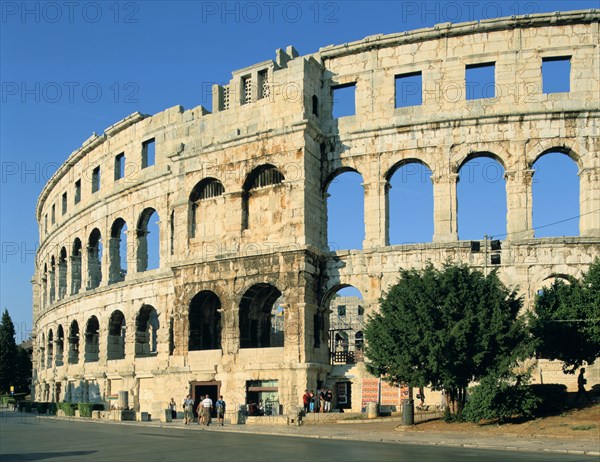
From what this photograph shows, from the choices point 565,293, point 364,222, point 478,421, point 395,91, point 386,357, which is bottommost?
point 478,421

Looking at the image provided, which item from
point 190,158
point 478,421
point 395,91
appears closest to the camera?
point 478,421

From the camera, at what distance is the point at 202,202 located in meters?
40.3

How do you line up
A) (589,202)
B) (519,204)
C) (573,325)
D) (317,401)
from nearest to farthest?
(573,325) < (589,202) < (317,401) < (519,204)

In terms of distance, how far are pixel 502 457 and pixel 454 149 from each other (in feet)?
62.5

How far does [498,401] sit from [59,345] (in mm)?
37634

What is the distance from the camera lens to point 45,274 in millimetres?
63438

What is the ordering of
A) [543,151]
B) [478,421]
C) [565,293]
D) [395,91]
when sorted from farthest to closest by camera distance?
[395,91]
[543,151]
[565,293]
[478,421]

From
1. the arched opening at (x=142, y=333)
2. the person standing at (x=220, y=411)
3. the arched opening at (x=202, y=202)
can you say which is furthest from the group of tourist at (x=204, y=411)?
the arched opening at (x=142, y=333)

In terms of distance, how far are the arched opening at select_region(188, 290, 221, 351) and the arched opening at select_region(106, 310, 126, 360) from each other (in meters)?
8.10

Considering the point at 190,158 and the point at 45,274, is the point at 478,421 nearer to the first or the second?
the point at 190,158

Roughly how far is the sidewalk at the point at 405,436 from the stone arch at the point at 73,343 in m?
20.0

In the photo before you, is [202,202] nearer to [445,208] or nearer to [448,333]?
[445,208]

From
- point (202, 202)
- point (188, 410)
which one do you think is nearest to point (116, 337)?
point (202, 202)

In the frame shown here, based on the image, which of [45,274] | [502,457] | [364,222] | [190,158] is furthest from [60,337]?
[502,457]
